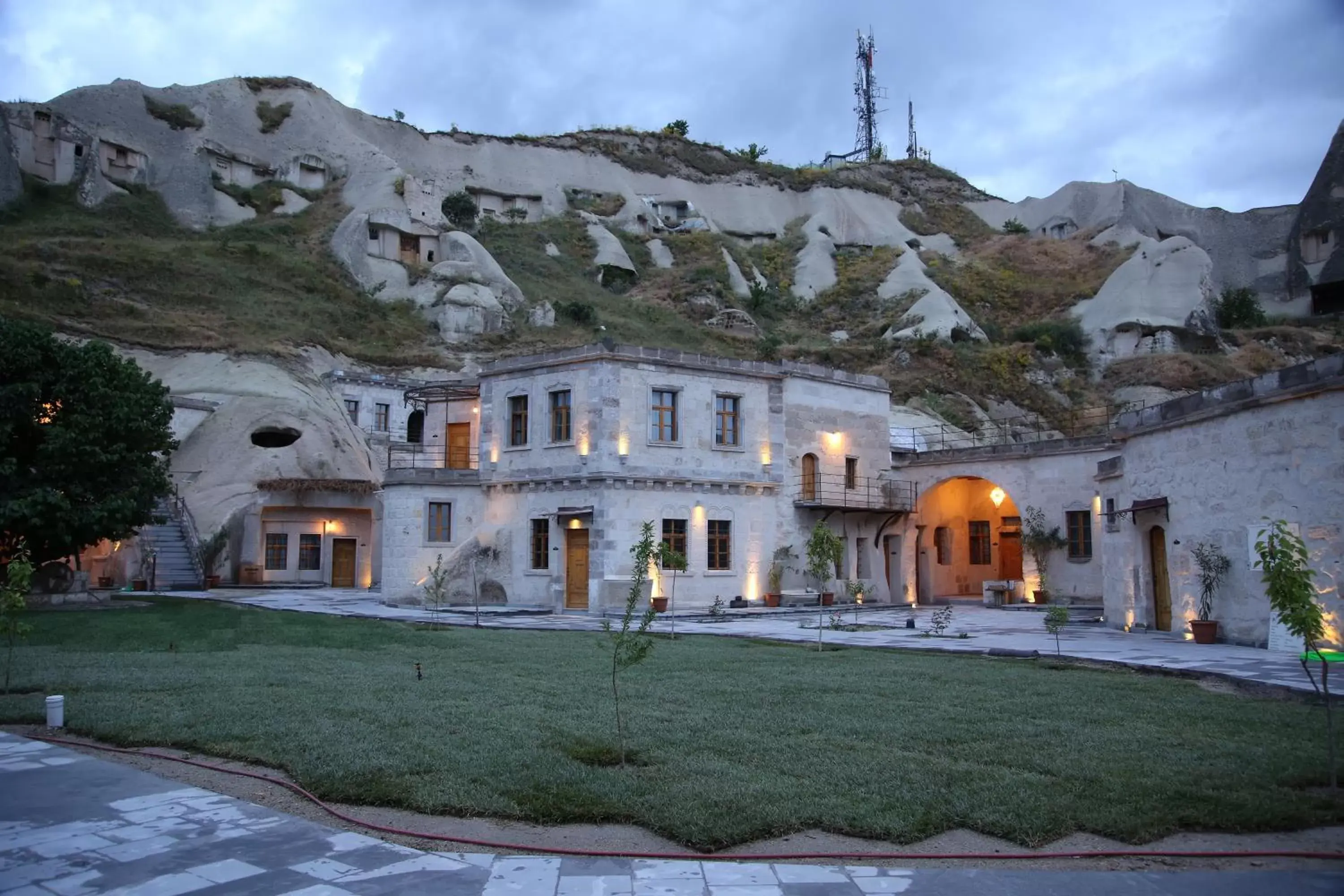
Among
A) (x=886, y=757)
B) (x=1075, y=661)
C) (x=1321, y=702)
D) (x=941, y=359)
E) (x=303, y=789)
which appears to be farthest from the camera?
(x=941, y=359)

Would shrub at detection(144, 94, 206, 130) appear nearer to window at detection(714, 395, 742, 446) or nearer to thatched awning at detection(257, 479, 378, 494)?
thatched awning at detection(257, 479, 378, 494)

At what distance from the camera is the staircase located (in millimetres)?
33500

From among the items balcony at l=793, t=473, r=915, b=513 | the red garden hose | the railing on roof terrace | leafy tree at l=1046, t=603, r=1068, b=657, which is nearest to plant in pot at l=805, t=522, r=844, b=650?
leafy tree at l=1046, t=603, r=1068, b=657

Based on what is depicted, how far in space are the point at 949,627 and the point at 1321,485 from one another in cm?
940

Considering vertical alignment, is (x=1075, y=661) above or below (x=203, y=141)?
below

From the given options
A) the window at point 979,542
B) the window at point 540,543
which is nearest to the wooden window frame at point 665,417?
the window at point 540,543

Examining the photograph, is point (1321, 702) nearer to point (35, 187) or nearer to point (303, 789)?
point (303, 789)

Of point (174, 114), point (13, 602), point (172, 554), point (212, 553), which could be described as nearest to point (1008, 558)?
point (212, 553)

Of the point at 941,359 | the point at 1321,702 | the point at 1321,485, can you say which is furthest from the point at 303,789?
the point at 941,359

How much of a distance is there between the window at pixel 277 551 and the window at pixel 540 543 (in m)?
14.9

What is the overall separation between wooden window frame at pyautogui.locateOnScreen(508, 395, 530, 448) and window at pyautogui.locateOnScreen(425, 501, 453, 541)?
309cm

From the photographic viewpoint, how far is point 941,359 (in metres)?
61.6

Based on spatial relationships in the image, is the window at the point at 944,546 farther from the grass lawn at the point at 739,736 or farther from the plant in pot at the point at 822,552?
the grass lawn at the point at 739,736

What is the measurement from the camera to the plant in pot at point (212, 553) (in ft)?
115
